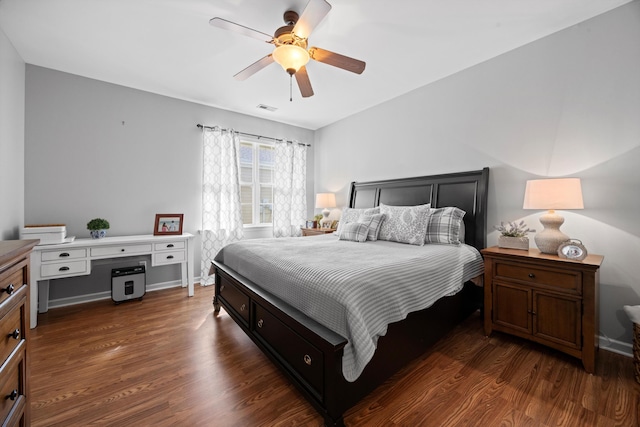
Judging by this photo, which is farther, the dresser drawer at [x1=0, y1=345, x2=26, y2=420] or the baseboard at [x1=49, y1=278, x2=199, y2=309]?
the baseboard at [x1=49, y1=278, x2=199, y2=309]

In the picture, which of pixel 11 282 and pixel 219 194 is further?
pixel 219 194

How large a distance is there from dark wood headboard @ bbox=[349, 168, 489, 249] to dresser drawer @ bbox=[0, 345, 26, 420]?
3.43 meters

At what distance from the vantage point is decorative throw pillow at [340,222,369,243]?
119 inches

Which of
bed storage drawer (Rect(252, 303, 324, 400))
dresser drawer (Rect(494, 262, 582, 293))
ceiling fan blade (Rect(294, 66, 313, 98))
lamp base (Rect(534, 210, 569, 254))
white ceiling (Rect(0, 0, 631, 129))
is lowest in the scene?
bed storage drawer (Rect(252, 303, 324, 400))

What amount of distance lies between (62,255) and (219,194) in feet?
6.40

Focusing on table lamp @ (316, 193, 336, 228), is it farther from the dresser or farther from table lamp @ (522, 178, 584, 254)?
the dresser

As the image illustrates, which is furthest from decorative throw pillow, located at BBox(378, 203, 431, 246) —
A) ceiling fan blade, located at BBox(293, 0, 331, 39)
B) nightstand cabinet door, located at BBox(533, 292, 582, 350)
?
ceiling fan blade, located at BBox(293, 0, 331, 39)

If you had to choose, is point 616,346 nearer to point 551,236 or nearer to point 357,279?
point 551,236

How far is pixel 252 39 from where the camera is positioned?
250 cm

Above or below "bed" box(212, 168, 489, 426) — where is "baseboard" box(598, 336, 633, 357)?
below

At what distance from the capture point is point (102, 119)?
3328mm

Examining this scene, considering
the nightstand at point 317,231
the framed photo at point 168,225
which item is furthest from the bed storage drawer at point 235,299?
the nightstand at point 317,231

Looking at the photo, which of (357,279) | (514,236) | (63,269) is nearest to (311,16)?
(357,279)

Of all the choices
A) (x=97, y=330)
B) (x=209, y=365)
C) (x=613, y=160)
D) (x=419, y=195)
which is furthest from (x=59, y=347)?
(x=613, y=160)
